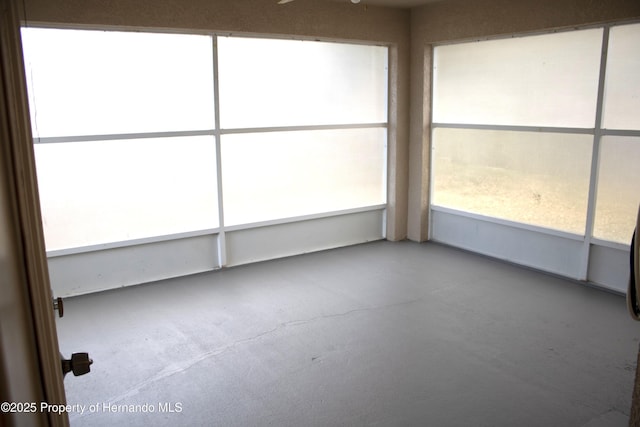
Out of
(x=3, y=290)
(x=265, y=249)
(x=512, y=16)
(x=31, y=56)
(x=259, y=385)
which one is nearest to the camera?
(x=3, y=290)

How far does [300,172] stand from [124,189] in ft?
5.86

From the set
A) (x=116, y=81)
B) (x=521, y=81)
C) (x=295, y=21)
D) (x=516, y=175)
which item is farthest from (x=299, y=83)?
(x=516, y=175)

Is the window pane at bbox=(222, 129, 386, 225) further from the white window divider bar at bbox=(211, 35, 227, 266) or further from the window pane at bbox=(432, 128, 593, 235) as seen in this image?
the window pane at bbox=(432, 128, 593, 235)

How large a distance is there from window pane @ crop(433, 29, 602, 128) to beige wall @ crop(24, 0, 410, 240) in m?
0.45

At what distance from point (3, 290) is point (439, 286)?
422 centimetres

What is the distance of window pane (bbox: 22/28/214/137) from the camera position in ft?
13.6

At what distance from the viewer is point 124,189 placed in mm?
4645

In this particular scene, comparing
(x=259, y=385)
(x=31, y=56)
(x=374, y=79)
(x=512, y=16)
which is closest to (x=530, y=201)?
(x=512, y=16)

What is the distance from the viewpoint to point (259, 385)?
3133 mm

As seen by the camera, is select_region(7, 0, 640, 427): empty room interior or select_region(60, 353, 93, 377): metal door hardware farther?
select_region(7, 0, 640, 427): empty room interior

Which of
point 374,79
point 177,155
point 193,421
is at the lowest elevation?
point 193,421

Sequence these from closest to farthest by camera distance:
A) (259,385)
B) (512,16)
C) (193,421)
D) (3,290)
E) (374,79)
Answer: (3,290), (193,421), (259,385), (512,16), (374,79)

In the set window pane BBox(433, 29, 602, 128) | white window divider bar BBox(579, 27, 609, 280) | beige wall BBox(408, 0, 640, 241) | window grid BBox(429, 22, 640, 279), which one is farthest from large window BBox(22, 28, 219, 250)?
white window divider bar BBox(579, 27, 609, 280)

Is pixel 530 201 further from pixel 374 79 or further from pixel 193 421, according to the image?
pixel 193 421
